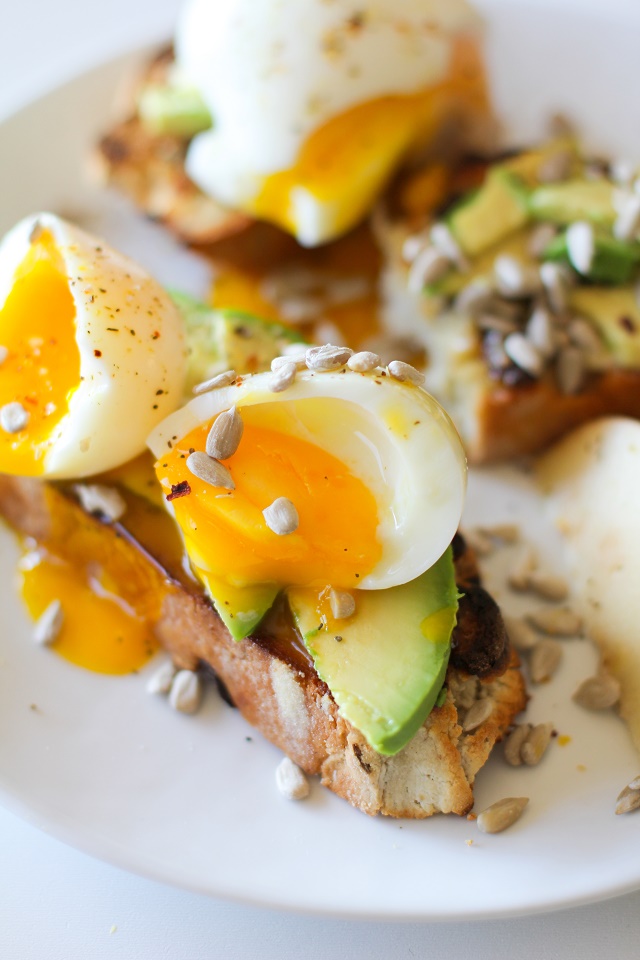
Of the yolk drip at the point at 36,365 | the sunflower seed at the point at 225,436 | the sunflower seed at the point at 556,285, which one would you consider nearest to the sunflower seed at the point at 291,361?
the sunflower seed at the point at 225,436

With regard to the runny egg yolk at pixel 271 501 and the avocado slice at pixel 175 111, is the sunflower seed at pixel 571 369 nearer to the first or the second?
the runny egg yolk at pixel 271 501

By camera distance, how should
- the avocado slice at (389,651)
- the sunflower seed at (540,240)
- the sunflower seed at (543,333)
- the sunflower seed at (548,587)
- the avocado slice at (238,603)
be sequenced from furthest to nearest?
the sunflower seed at (540,240), the sunflower seed at (543,333), the sunflower seed at (548,587), the avocado slice at (238,603), the avocado slice at (389,651)

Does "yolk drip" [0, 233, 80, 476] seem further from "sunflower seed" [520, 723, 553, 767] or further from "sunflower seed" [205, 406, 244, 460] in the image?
"sunflower seed" [520, 723, 553, 767]

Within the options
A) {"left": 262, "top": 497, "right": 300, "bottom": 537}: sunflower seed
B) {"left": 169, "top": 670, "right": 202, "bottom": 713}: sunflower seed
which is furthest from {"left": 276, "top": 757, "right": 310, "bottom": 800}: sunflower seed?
{"left": 262, "top": 497, "right": 300, "bottom": 537}: sunflower seed

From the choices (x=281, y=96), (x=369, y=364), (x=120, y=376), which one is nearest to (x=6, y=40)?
(x=281, y=96)

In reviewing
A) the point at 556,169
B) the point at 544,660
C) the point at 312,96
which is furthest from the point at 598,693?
the point at 312,96

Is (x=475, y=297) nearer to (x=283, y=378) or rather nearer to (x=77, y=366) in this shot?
(x=283, y=378)
